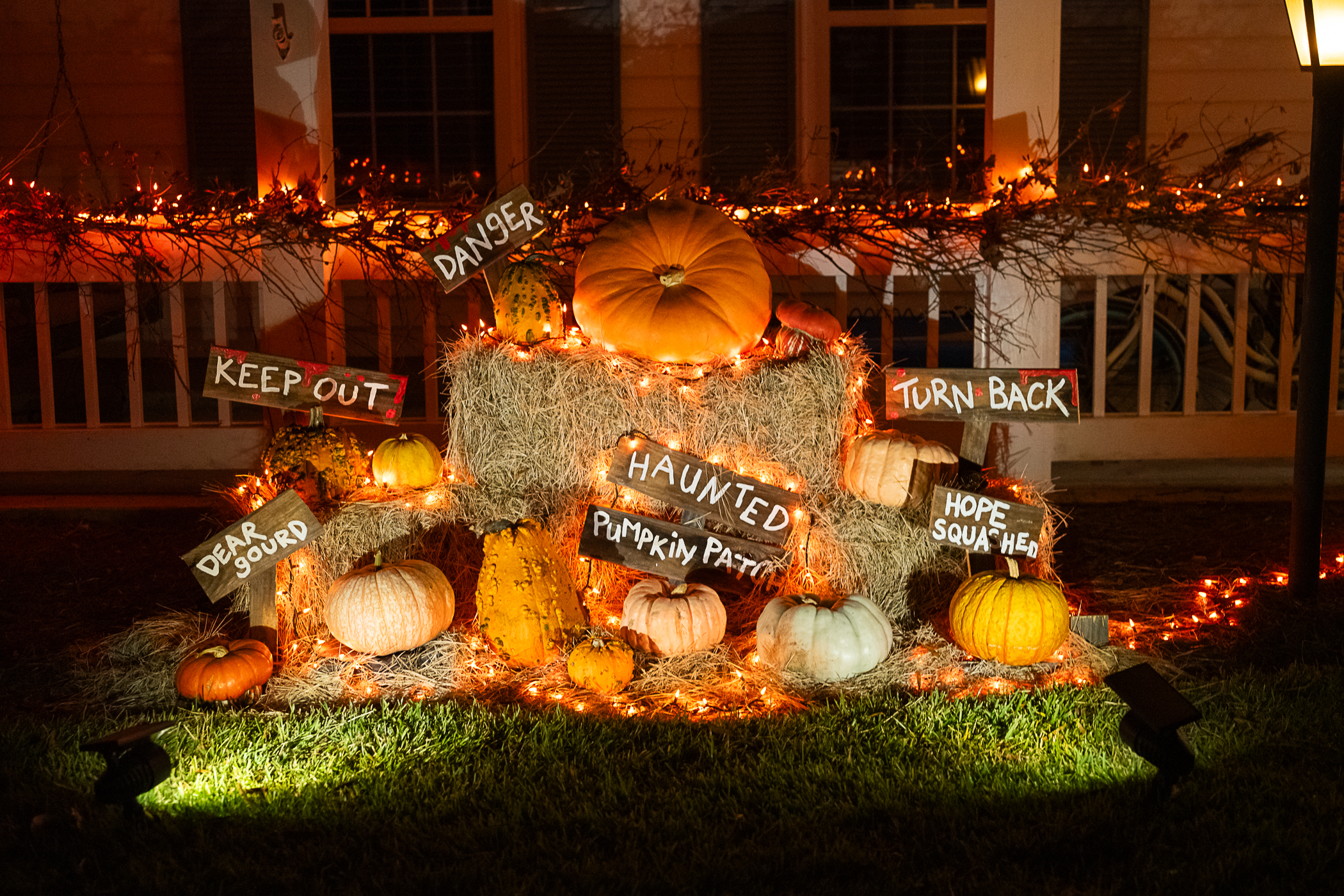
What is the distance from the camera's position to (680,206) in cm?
420

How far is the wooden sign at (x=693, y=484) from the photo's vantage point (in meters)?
3.74

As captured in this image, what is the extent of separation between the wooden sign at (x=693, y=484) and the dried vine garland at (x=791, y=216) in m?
1.71

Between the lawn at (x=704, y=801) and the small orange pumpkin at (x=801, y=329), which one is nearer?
the lawn at (x=704, y=801)

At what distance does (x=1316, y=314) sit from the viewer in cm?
398

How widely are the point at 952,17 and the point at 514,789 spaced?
7.10m

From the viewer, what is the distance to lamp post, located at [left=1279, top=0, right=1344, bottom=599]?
155 inches

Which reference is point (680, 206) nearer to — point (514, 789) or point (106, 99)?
point (514, 789)

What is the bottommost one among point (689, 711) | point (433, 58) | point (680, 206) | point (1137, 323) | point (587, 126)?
point (689, 711)

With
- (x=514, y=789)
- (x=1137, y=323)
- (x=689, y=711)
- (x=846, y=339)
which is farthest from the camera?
(x=1137, y=323)

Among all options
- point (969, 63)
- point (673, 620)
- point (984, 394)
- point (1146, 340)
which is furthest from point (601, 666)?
point (969, 63)

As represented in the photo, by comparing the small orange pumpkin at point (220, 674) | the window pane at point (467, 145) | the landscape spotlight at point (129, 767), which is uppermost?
the window pane at point (467, 145)

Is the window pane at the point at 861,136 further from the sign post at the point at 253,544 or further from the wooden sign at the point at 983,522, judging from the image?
the sign post at the point at 253,544

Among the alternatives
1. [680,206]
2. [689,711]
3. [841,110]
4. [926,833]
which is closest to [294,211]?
[680,206]

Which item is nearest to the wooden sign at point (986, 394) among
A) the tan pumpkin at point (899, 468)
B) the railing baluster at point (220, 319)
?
the tan pumpkin at point (899, 468)
